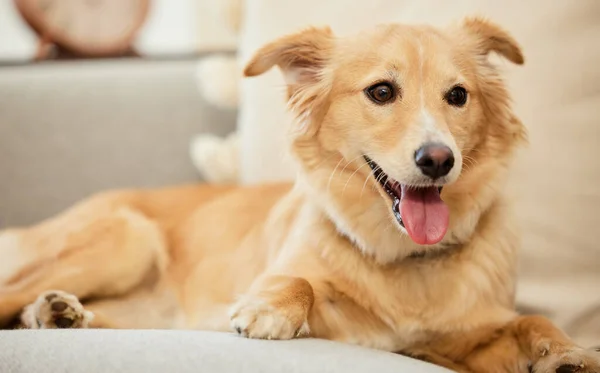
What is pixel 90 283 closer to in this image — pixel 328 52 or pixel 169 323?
pixel 169 323

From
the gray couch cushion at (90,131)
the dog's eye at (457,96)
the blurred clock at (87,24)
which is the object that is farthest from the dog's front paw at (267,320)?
the blurred clock at (87,24)

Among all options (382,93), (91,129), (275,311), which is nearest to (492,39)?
(382,93)

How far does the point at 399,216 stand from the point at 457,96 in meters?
0.31

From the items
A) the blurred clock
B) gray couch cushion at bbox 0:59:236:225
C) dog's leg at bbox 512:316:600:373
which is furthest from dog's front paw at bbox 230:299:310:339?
the blurred clock

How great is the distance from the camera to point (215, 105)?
248cm

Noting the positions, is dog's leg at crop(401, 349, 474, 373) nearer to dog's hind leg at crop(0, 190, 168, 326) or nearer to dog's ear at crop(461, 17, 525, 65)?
dog's ear at crop(461, 17, 525, 65)

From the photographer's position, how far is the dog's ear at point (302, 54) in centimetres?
150

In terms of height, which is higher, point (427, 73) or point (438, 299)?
point (427, 73)

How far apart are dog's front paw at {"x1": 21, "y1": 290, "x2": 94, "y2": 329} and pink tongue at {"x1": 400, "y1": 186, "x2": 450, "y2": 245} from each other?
73cm

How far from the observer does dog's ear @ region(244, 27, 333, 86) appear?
150 cm

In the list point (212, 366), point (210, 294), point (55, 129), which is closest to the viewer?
point (212, 366)

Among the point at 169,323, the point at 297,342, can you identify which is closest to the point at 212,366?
the point at 297,342

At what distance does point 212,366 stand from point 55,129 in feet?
5.59

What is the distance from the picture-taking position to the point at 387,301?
4.58ft
